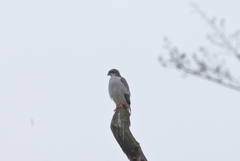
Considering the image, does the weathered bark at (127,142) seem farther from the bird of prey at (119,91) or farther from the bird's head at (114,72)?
the bird's head at (114,72)

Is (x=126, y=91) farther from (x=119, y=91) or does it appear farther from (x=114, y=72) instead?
(x=114, y=72)

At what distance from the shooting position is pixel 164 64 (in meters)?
4.44

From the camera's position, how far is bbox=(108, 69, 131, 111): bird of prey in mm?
7121

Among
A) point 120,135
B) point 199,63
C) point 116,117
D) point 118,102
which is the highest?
point 118,102

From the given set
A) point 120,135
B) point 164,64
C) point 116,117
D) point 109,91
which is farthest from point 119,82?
point 120,135

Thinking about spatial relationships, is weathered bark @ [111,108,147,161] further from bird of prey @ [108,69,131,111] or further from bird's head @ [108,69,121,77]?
bird's head @ [108,69,121,77]

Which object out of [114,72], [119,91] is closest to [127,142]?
[119,91]

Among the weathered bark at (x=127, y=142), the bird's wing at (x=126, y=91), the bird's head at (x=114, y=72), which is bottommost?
the weathered bark at (x=127, y=142)

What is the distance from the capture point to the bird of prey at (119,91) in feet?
23.4

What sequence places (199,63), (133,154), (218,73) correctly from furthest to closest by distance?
(199,63), (218,73), (133,154)

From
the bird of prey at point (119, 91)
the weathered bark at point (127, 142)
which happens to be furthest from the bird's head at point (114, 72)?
the weathered bark at point (127, 142)

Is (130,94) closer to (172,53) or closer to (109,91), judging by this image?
(109,91)

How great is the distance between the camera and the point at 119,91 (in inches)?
279

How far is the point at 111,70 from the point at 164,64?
3160 millimetres
